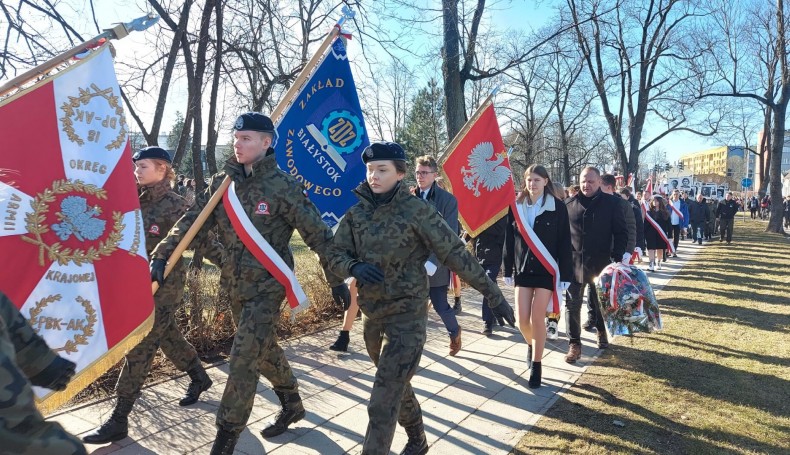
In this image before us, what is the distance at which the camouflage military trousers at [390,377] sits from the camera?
307 centimetres

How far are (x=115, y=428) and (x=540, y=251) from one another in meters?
3.76

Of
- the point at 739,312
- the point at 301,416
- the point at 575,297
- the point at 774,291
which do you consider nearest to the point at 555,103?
the point at 774,291

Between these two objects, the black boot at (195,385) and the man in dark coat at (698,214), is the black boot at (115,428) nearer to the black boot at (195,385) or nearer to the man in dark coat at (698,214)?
the black boot at (195,385)

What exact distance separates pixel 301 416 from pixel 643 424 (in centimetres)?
267

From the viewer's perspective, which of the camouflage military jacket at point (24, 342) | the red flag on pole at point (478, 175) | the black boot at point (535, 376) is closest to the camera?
the camouflage military jacket at point (24, 342)

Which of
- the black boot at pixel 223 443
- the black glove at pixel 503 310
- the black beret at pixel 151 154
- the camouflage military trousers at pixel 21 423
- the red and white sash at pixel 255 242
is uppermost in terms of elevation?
the black beret at pixel 151 154

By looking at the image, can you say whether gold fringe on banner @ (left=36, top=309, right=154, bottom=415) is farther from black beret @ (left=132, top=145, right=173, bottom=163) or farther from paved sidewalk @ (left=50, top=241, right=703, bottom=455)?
black beret @ (left=132, top=145, right=173, bottom=163)

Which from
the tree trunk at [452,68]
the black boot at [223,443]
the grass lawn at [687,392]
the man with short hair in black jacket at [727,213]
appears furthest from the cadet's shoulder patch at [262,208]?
the man with short hair in black jacket at [727,213]

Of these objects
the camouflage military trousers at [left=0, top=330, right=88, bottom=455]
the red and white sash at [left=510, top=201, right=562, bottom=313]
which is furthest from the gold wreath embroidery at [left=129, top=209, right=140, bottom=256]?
the red and white sash at [left=510, top=201, right=562, bottom=313]

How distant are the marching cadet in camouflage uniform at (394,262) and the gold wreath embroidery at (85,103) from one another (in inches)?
61.1

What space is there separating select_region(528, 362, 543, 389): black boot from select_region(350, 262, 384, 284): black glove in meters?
2.73

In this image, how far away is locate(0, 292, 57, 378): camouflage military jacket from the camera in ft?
5.33

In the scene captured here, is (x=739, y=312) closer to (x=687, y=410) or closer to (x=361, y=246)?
(x=687, y=410)

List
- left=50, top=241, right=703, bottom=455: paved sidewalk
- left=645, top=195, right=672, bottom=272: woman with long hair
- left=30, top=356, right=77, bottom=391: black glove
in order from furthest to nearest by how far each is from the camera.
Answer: left=645, top=195, right=672, bottom=272: woman with long hair
left=50, top=241, right=703, bottom=455: paved sidewalk
left=30, top=356, right=77, bottom=391: black glove
